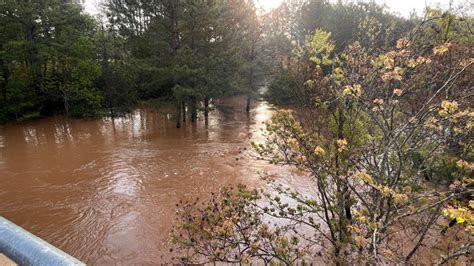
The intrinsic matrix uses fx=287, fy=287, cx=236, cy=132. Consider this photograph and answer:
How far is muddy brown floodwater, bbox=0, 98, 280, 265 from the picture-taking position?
5961 millimetres

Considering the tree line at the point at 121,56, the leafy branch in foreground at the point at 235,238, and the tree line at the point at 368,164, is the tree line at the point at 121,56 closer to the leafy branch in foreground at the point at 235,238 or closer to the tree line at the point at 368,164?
the tree line at the point at 368,164

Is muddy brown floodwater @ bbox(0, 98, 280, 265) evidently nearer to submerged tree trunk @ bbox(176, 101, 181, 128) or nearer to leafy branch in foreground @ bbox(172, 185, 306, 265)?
submerged tree trunk @ bbox(176, 101, 181, 128)

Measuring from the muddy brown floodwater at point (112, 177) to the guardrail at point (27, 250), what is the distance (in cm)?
460

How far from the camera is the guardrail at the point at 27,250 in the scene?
33.3 inches

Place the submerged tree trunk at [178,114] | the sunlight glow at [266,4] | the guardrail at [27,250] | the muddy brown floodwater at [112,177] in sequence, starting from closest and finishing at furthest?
the guardrail at [27,250] → the muddy brown floodwater at [112,177] → the submerged tree trunk at [178,114] → the sunlight glow at [266,4]

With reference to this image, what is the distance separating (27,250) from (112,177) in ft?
27.8

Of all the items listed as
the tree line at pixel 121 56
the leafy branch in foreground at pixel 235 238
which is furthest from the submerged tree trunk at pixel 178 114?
Answer: the leafy branch in foreground at pixel 235 238

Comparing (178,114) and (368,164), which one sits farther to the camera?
(178,114)

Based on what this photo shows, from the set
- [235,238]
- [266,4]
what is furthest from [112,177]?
[266,4]

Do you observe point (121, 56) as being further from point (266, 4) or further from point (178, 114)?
point (266, 4)

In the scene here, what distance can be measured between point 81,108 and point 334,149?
616 inches

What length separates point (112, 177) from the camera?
8727 millimetres

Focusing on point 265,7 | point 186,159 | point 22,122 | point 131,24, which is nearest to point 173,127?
point 186,159

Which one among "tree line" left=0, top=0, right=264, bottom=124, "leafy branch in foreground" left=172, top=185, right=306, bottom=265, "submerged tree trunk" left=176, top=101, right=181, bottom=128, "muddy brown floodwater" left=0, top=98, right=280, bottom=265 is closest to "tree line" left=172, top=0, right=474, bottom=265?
"leafy branch in foreground" left=172, top=185, right=306, bottom=265
